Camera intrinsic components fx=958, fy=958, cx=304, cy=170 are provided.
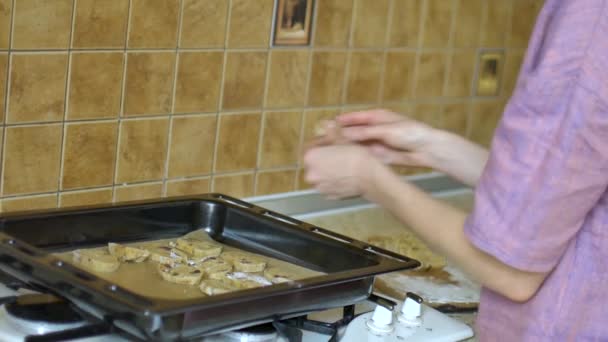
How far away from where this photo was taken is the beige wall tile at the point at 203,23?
152cm

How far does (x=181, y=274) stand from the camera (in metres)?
1.17

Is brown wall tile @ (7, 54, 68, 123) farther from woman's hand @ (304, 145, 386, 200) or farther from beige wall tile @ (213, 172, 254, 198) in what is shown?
woman's hand @ (304, 145, 386, 200)

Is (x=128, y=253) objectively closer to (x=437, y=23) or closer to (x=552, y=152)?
(x=552, y=152)

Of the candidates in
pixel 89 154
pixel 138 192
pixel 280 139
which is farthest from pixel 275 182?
pixel 89 154

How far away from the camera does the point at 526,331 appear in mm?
1052

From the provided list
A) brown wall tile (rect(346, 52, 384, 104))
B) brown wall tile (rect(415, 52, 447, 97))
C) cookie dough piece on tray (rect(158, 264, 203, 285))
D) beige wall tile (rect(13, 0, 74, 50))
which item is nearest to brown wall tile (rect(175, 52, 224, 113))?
beige wall tile (rect(13, 0, 74, 50))

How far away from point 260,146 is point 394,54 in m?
0.38

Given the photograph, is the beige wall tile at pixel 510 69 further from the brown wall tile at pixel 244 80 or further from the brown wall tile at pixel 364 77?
the brown wall tile at pixel 244 80

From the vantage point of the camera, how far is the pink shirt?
3.00ft

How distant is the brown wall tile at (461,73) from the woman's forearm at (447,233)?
39.7 inches

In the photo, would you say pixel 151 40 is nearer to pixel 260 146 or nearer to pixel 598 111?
pixel 260 146

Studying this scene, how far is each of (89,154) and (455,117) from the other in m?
0.92

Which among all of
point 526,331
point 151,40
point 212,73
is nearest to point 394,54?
point 212,73

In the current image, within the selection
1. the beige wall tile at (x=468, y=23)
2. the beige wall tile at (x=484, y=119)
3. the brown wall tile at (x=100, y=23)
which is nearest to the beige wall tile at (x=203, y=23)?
the brown wall tile at (x=100, y=23)
